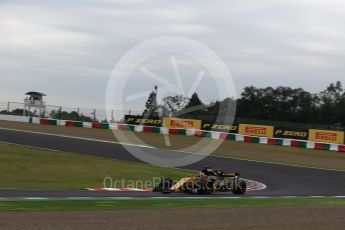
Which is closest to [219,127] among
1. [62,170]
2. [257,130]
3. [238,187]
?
[257,130]

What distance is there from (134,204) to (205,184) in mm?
4518

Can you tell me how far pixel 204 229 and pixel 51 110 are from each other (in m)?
45.7

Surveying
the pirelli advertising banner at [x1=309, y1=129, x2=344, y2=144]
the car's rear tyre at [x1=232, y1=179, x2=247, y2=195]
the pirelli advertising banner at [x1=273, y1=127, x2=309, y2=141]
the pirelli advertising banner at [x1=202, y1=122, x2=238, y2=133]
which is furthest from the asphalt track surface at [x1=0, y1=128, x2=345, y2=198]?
the pirelli advertising banner at [x1=273, y1=127, x2=309, y2=141]

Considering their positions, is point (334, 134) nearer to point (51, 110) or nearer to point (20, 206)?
point (51, 110)

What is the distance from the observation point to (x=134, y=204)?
40.1 feet

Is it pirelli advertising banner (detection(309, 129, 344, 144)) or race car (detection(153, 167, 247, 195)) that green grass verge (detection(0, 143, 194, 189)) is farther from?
pirelli advertising banner (detection(309, 129, 344, 144))

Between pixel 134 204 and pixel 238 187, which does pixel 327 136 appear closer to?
pixel 238 187

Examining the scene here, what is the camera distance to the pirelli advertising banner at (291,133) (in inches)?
1791

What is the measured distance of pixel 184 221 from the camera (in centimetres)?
980

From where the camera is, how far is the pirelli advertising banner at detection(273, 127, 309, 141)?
149 ft

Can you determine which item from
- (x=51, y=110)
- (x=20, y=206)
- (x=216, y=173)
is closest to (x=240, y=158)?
(x=216, y=173)

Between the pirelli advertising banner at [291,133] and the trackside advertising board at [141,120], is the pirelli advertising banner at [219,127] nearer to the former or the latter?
the pirelli advertising banner at [291,133]

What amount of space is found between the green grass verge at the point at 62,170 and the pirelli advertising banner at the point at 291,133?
74.9 ft

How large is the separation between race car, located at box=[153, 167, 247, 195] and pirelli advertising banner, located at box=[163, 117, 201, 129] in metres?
31.3
